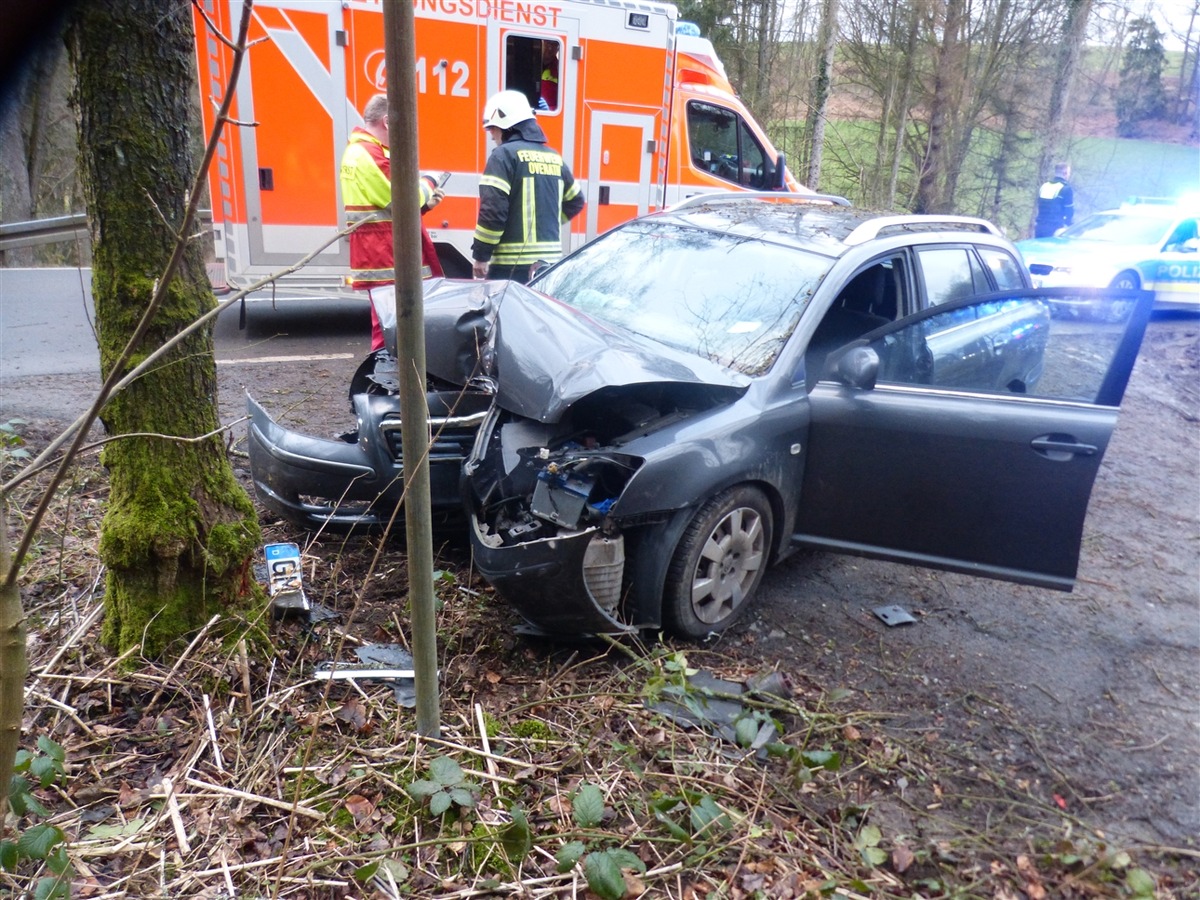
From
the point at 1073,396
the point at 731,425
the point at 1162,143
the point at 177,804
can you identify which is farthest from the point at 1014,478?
the point at 1162,143

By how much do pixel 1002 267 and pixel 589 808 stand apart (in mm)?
4017

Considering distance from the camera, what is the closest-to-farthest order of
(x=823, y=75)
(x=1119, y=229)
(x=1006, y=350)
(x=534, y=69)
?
1. (x=1006, y=350)
2. (x=534, y=69)
3. (x=1119, y=229)
4. (x=823, y=75)

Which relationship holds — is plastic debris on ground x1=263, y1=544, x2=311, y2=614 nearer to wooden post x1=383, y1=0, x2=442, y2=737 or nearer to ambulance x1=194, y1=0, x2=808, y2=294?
wooden post x1=383, y1=0, x2=442, y2=737

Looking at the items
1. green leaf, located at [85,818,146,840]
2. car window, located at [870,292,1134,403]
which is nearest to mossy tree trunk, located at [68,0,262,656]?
green leaf, located at [85,818,146,840]

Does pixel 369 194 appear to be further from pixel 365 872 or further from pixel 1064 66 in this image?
pixel 1064 66

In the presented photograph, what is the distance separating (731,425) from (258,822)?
6.80 feet

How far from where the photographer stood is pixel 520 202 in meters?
6.24

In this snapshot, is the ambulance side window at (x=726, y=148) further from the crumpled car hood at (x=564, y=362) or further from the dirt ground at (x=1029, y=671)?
the crumpled car hood at (x=564, y=362)

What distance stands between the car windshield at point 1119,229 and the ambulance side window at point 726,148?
5116mm

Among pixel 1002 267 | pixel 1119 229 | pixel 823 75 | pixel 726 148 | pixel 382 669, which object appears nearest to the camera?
pixel 382 669

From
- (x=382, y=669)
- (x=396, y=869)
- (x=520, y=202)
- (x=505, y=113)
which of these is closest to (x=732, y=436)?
(x=382, y=669)

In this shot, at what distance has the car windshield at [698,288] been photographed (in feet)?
12.4

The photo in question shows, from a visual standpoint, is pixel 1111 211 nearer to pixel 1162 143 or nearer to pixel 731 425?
pixel 731 425

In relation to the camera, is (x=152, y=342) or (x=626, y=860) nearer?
(x=626, y=860)
